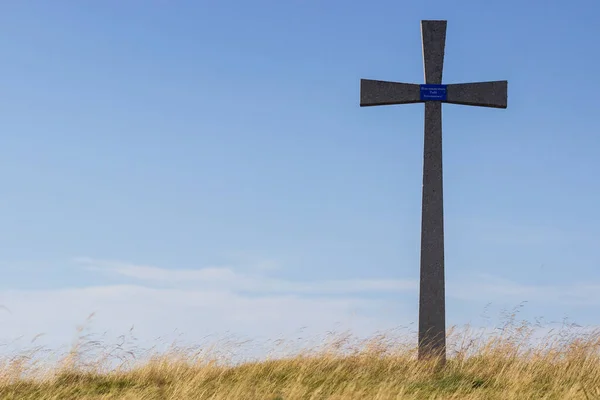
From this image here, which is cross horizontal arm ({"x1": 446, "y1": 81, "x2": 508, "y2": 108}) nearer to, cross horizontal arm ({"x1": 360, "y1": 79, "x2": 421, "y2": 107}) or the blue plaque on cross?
the blue plaque on cross

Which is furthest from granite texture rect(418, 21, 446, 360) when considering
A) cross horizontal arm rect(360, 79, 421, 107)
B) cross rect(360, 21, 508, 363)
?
cross horizontal arm rect(360, 79, 421, 107)

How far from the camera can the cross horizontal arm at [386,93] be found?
11156 mm

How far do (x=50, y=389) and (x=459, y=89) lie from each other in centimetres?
724

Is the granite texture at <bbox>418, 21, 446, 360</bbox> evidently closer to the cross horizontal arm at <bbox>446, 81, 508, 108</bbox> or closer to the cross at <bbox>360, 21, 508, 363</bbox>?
the cross at <bbox>360, 21, 508, 363</bbox>

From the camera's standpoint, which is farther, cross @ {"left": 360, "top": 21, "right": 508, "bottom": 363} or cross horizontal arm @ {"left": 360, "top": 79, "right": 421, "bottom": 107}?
A: cross horizontal arm @ {"left": 360, "top": 79, "right": 421, "bottom": 107}

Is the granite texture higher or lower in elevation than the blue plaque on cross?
lower

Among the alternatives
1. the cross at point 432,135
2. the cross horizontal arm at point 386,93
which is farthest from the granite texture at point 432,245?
the cross horizontal arm at point 386,93

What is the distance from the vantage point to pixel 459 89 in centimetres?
1123

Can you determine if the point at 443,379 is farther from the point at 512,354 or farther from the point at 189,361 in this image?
the point at 189,361

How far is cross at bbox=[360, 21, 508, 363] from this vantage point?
10617mm

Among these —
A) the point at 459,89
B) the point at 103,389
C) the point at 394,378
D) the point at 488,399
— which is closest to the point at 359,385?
the point at 394,378

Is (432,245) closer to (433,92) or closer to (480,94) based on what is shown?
(433,92)

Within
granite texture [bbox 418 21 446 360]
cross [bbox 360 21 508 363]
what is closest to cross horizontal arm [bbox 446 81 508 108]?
cross [bbox 360 21 508 363]

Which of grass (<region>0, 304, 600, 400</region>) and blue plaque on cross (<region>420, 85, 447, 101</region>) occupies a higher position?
blue plaque on cross (<region>420, 85, 447, 101</region>)
